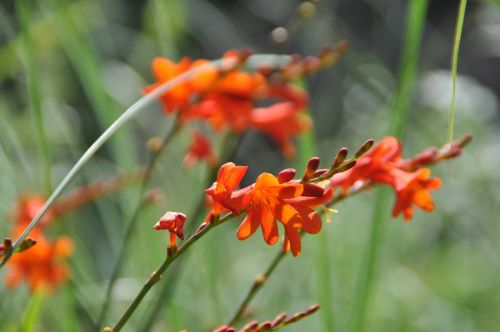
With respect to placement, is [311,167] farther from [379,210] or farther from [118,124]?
[379,210]

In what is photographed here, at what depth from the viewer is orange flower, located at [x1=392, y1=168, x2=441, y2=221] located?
0.78m

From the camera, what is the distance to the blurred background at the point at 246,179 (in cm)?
133

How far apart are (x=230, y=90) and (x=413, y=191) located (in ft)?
1.35

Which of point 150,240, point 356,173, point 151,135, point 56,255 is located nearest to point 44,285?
point 56,255

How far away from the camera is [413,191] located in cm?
79

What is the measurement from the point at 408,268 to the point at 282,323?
1695 mm

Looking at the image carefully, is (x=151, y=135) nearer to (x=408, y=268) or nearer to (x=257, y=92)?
(x=408, y=268)

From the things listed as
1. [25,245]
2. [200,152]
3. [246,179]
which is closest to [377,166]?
[25,245]

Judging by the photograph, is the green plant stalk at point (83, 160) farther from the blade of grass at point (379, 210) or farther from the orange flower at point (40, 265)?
the orange flower at point (40, 265)

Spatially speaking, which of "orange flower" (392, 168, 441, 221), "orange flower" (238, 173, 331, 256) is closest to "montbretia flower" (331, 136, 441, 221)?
"orange flower" (392, 168, 441, 221)

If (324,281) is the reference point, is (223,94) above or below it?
above

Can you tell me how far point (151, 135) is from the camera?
96.7 inches

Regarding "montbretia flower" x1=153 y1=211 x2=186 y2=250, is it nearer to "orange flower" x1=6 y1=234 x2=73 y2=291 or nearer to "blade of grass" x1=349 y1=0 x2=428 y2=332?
"blade of grass" x1=349 y1=0 x2=428 y2=332

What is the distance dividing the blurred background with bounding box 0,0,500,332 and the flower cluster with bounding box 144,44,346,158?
0.05 metres
